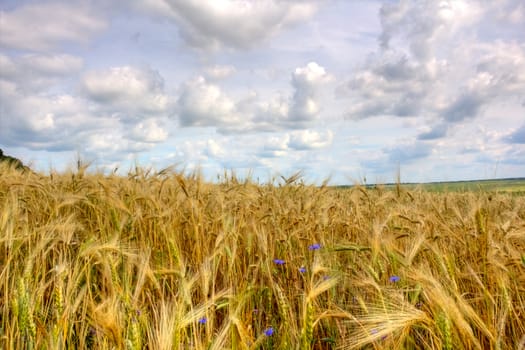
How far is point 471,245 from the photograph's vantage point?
301 centimetres

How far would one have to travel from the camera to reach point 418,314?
1.71 m

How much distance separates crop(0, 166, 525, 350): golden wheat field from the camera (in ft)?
6.15

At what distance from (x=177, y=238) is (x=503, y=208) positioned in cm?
501

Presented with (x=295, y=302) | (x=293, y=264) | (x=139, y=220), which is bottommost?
(x=295, y=302)

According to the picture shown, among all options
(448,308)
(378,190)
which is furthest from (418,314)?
(378,190)

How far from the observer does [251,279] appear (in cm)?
319

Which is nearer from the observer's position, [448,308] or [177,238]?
[448,308]

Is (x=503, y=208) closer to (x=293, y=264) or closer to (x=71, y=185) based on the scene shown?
(x=293, y=264)

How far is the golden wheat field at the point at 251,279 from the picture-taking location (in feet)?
6.15

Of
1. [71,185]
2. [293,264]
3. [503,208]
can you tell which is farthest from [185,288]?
[503,208]

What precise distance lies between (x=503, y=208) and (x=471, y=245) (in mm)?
3848

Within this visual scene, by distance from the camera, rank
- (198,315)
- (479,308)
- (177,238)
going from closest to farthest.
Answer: (198,315) → (479,308) → (177,238)

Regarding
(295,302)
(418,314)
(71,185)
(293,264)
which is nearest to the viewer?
(418,314)

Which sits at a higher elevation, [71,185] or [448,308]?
[71,185]
